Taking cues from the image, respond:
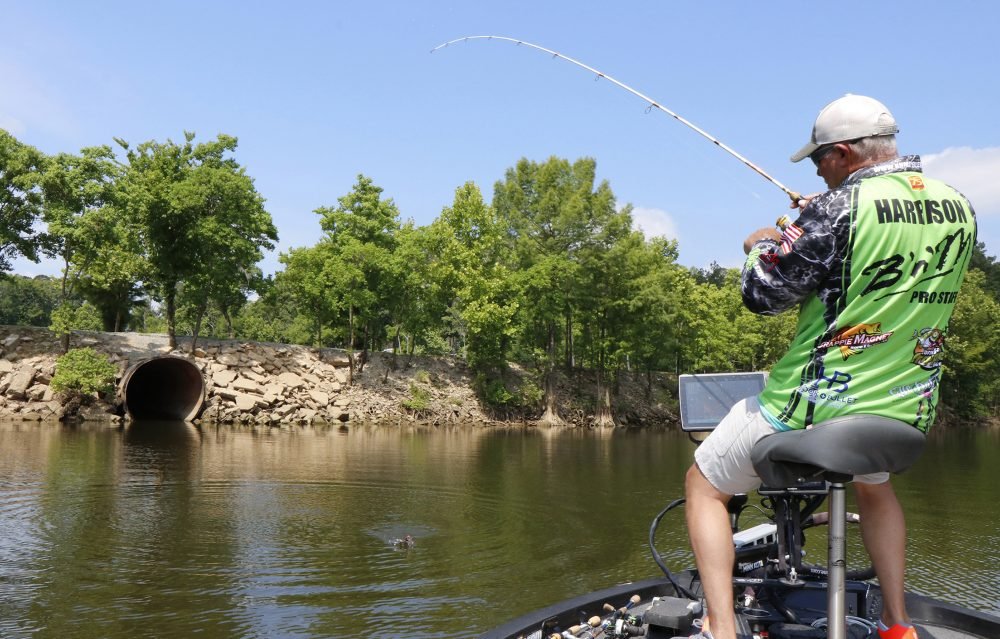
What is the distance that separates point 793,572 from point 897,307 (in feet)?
5.42

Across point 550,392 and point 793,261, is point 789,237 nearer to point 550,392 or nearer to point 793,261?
point 793,261

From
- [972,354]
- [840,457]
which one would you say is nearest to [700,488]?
[840,457]

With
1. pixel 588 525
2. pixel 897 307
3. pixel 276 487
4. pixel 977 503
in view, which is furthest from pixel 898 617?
pixel 977 503

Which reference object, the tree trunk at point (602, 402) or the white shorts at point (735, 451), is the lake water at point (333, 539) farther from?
the tree trunk at point (602, 402)

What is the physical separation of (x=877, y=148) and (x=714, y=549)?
146 cm

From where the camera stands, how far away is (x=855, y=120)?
8.48 ft

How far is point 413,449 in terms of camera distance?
24422 mm

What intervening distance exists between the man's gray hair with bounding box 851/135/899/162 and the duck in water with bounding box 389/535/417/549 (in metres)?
8.63

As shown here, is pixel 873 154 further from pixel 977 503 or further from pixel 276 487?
pixel 977 503

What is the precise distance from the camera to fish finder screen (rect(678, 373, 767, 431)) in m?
3.80

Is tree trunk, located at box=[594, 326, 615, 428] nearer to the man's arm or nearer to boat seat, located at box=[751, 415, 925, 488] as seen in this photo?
the man's arm

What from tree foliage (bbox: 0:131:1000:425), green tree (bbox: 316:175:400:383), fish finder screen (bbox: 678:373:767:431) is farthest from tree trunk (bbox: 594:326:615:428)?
fish finder screen (bbox: 678:373:767:431)

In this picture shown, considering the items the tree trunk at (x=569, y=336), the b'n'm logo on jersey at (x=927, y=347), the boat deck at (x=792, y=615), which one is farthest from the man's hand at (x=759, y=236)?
the tree trunk at (x=569, y=336)

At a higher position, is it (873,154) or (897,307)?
(873,154)
